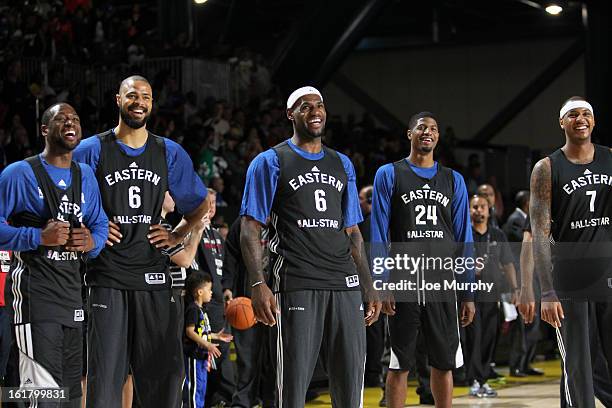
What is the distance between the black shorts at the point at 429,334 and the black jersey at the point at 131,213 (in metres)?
2.54

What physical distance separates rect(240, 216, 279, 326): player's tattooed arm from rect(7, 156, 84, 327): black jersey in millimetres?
1033

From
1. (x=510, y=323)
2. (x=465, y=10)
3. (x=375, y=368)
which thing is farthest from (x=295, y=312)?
(x=465, y=10)

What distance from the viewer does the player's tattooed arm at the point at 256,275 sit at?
692 cm

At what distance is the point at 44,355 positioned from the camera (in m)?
6.59

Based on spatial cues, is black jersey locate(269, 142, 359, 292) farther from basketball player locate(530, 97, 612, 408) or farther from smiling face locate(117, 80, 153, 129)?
basketball player locate(530, 97, 612, 408)

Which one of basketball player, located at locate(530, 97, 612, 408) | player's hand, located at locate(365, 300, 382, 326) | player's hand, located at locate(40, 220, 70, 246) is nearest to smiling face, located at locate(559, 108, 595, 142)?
basketball player, located at locate(530, 97, 612, 408)

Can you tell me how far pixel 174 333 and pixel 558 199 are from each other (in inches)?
110

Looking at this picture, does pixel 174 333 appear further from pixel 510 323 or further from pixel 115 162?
pixel 510 323

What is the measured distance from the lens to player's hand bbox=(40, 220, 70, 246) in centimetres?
657

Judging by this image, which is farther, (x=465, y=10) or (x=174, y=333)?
(x=465, y=10)

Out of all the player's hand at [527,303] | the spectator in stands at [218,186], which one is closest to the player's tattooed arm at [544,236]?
the player's hand at [527,303]

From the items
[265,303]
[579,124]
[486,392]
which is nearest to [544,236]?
[579,124]

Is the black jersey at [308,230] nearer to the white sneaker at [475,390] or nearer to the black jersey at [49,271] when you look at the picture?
the black jersey at [49,271]

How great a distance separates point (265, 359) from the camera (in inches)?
425
